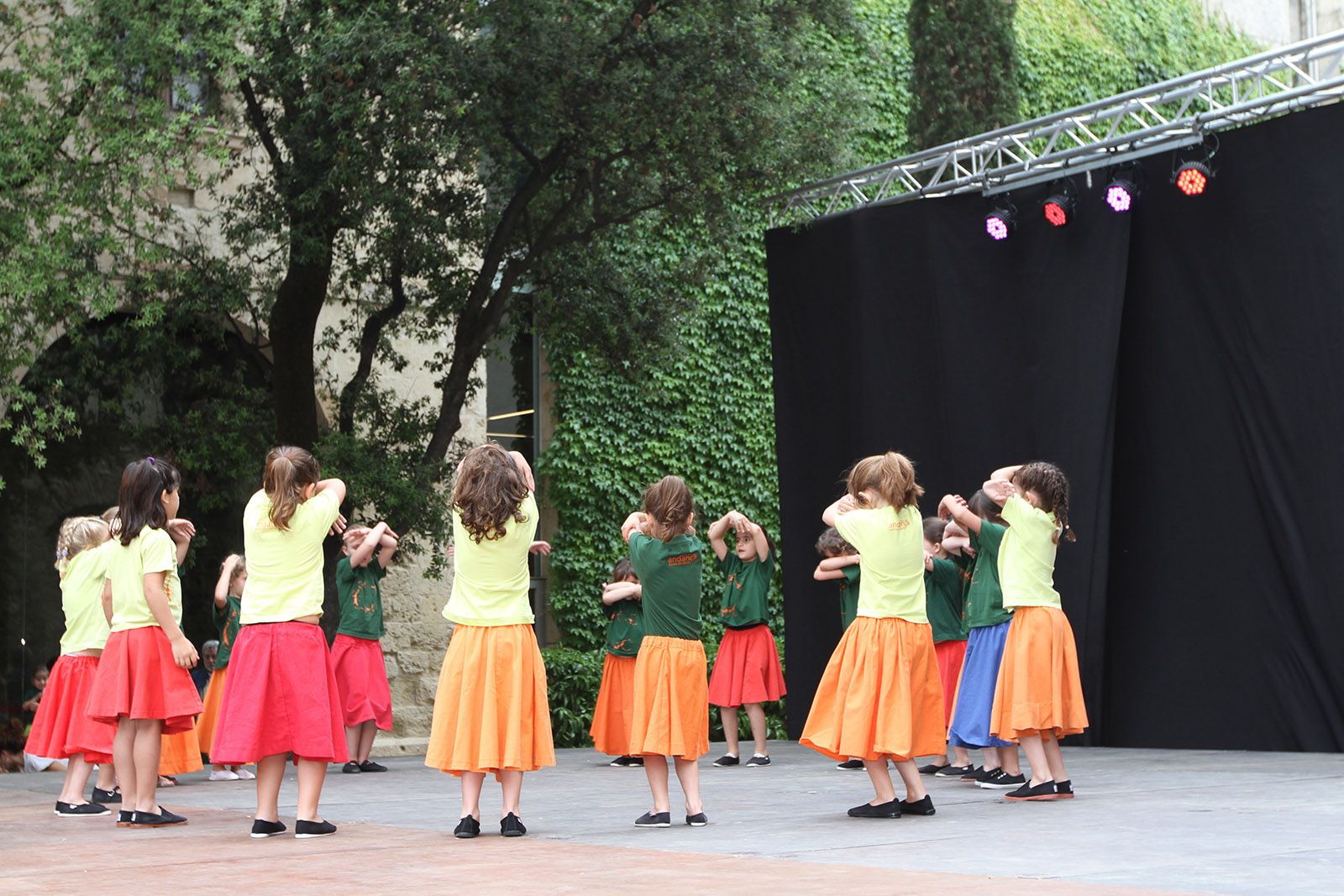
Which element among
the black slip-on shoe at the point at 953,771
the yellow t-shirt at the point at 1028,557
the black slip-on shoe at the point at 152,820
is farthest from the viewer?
the black slip-on shoe at the point at 953,771

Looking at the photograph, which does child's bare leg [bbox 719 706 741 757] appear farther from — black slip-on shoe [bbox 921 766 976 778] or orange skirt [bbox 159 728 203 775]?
orange skirt [bbox 159 728 203 775]

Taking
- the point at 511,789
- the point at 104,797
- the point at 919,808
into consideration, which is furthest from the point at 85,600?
the point at 919,808

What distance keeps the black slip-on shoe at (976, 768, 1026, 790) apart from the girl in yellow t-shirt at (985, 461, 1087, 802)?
0.79 m

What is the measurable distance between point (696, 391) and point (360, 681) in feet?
23.1

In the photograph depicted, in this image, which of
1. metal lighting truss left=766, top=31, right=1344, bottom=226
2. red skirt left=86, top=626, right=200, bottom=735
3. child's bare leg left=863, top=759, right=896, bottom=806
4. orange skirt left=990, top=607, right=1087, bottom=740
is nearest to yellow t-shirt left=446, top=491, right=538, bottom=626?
red skirt left=86, top=626, right=200, bottom=735

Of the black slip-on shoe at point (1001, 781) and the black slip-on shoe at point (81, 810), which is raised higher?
the black slip-on shoe at point (81, 810)

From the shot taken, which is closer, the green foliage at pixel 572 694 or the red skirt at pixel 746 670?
the red skirt at pixel 746 670

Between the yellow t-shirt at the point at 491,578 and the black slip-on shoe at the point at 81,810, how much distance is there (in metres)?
2.11

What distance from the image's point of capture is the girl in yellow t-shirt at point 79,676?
7539 millimetres

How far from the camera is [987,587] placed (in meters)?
8.11

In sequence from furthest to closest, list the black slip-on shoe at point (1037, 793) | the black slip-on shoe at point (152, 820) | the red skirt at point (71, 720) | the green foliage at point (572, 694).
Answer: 1. the green foliage at point (572, 694)
2. the red skirt at point (71, 720)
3. the black slip-on shoe at point (1037, 793)
4. the black slip-on shoe at point (152, 820)

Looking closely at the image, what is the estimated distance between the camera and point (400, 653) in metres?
14.0

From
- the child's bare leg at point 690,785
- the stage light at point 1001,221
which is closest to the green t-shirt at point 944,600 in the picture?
the stage light at point 1001,221

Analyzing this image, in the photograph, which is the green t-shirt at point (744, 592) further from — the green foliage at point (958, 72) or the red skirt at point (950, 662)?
the green foliage at point (958, 72)
